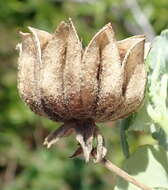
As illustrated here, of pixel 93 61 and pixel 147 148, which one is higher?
pixel 93 61

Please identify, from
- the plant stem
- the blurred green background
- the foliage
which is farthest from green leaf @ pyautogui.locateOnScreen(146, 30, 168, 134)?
the blurred green background

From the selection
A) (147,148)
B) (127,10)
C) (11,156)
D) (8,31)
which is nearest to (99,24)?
(127,10)

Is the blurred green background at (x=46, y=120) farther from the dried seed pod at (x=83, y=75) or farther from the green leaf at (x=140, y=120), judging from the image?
the dried seed pod at (x=83, y=75)

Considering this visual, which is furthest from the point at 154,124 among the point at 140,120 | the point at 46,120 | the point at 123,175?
the point at 46,120

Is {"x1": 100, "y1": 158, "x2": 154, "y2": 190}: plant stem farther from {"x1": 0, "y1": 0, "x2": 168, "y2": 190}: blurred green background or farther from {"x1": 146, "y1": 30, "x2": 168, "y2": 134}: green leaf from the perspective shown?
{"x1": 0, "y1": 0, "x2": 168, "y2": 190}: blurred green background

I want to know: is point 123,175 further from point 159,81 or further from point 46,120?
point 46,120

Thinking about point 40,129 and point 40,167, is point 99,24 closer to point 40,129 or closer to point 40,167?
point 40,129
